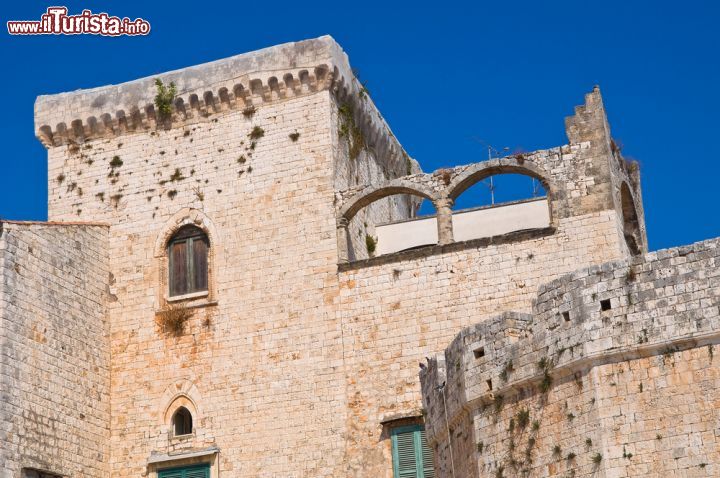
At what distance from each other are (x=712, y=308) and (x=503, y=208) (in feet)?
34.9

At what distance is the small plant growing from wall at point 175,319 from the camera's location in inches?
888

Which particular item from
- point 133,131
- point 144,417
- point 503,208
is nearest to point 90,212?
point 133,131

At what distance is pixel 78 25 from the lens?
972 inches

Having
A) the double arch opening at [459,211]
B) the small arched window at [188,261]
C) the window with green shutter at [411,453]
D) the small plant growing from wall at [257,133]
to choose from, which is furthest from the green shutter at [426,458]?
the small plant growing from wall at [257,133]

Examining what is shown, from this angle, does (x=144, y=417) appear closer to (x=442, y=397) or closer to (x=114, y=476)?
(x=114, y=476)

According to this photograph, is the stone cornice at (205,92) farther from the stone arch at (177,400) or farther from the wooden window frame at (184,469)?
the wooden window frame at (184,469)

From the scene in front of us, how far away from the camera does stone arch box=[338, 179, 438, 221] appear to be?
2231cm

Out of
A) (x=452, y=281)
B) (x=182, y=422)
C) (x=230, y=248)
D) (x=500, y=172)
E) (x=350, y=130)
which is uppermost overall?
(x=350, y=130)

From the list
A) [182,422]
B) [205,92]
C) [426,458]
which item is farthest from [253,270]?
[426,458]

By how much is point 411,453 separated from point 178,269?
5807 millimetres

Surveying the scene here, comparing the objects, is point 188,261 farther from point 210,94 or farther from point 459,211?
point 459,211

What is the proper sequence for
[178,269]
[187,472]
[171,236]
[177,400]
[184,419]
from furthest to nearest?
[171,236]
[178,269]
[184,419]
[177,400]
[187,472]

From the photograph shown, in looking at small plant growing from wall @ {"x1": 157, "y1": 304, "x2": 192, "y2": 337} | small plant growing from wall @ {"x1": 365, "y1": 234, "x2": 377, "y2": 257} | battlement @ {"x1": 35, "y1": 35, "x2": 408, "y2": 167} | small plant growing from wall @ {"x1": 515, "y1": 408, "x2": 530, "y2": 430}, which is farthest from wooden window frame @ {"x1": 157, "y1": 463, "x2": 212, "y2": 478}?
small plant growing from wall @ {"x1": 515, "y1": 408, "x2": 530, "y2": 430}

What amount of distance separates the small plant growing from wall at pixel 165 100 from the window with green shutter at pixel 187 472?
22.3ft
